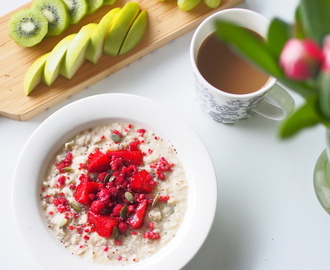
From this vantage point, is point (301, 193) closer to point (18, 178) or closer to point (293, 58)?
point (18, 178)

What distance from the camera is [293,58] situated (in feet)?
2.24

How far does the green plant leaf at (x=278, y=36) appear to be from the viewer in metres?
0.80

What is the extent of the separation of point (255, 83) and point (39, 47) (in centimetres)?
64

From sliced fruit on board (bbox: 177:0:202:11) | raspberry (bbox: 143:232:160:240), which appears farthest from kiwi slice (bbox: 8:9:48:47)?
raspberry (bbox: 143:232:160:240)

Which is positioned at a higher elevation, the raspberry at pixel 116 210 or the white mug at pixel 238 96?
the white mug at pixel 238 96

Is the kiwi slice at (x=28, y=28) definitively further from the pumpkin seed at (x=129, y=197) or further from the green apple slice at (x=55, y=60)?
the pumpkin seed at (x=129, y=197)

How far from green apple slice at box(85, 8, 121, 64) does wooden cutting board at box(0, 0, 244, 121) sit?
0.12 feet

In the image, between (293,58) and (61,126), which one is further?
(61,126)

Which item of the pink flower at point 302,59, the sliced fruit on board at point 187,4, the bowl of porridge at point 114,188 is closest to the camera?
the pink flower at point 302,59

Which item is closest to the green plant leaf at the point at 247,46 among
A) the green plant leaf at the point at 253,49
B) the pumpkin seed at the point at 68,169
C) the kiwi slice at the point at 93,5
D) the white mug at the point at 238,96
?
the green plant leaf at the point at 253,49

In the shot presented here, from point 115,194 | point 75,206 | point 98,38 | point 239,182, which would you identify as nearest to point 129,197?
point 115,194

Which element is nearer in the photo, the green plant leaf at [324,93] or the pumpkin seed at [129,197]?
the green plant leaf at [324,93]

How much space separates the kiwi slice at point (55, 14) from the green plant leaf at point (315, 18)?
87 cm

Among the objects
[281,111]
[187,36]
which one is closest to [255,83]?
[281,111]
